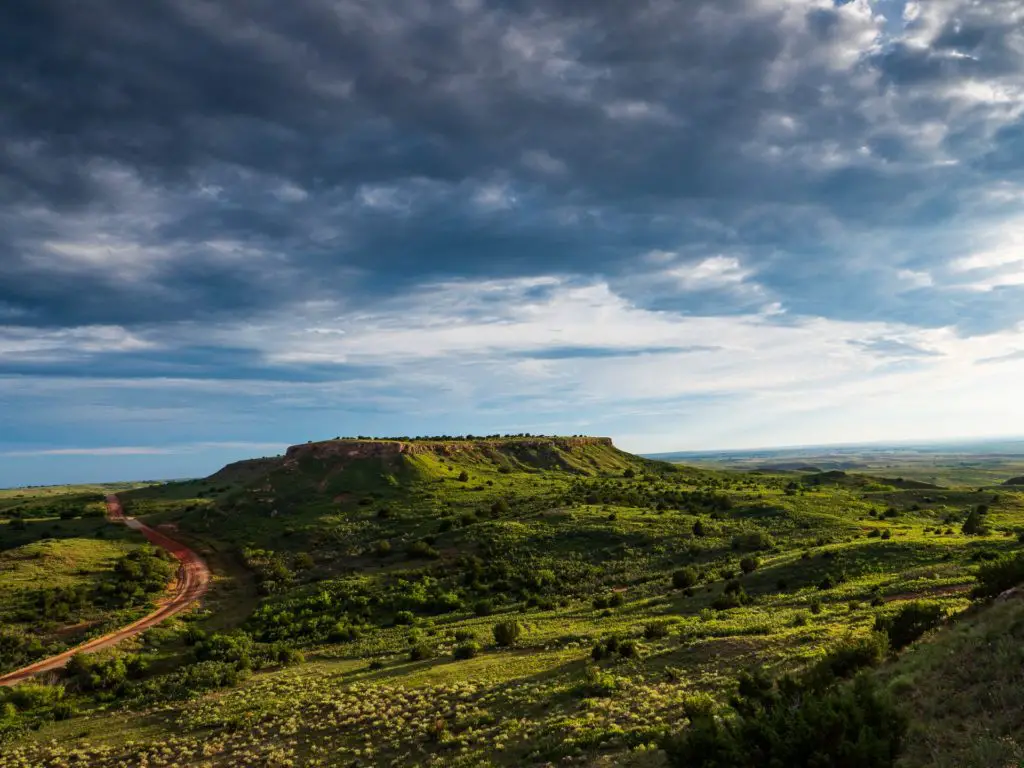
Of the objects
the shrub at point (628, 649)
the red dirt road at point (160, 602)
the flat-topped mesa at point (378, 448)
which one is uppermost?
the flat-topped mesa at point (378, 448)

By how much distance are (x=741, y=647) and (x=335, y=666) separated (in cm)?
2331

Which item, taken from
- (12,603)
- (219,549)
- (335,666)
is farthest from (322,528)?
(335,666)

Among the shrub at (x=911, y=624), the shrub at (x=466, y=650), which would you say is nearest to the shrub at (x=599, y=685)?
the shrub at (x=911, y=624)

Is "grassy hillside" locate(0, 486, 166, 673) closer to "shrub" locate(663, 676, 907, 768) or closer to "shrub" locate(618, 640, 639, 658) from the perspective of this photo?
"shrub" locate(618, 640, 639, 658)

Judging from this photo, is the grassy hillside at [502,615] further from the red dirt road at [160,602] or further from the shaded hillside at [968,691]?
the shaded hillside at [968,691]

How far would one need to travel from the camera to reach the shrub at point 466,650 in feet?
102

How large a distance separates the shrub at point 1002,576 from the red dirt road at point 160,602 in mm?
50424

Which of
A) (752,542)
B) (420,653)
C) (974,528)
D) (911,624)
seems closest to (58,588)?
(420,653)

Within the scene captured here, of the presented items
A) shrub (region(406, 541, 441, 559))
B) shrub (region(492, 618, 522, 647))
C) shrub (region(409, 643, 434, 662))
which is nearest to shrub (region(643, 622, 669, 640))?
shrub (region(492, 618, 522, 647))

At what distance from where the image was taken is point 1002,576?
1797 centimetres

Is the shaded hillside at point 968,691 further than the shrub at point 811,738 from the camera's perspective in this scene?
Yes

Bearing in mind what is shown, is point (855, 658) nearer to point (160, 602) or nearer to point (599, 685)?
point (599, 685)

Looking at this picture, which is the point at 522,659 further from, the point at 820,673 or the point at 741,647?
the point at 820,673

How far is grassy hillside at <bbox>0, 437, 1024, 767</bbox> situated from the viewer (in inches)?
796
